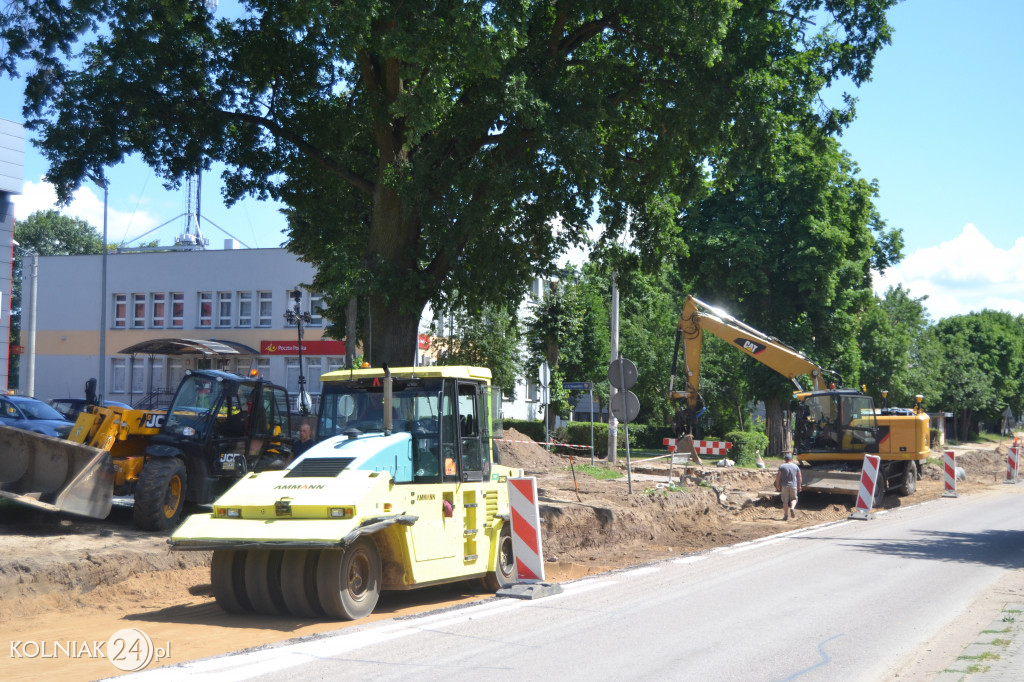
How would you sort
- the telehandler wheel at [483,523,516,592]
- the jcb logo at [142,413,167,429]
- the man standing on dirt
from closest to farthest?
the telehandler wheel at [483,523,516,592] < the jcb logo at [142,413,167,429] < the man standing on dirt

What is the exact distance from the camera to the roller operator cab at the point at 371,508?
28.4ft

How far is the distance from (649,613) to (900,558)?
21.3ft

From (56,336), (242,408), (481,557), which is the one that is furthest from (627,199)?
(56,336)

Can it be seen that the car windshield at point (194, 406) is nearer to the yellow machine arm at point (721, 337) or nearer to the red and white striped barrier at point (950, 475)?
the yellow machine arm at point (721, 337)

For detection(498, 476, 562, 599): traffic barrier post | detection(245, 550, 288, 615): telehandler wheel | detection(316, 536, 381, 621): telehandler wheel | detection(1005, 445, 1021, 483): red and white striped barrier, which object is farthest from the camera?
detection(1005, 445, 1021, 483): red and white striped barrier

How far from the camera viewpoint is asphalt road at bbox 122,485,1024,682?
22.4 feet

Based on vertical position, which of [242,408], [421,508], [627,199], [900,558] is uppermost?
[627,199]

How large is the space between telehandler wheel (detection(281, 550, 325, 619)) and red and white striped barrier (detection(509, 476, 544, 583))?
2688 millimetres

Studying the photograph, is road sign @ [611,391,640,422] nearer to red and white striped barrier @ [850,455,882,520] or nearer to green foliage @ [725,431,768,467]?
red and white striped barrier @ [850,455,882,520]

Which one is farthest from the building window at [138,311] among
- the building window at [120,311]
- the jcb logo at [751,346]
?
the jcb logo at [751,346]

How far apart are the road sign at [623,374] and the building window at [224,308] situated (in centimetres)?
3402

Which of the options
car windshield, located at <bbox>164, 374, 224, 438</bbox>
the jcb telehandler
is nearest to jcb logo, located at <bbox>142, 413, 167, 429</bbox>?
the jcb telehandler

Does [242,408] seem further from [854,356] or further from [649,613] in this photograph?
[854,356]

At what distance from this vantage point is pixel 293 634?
823cm
